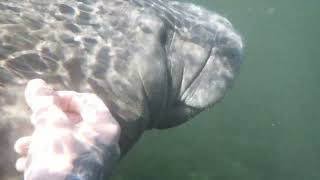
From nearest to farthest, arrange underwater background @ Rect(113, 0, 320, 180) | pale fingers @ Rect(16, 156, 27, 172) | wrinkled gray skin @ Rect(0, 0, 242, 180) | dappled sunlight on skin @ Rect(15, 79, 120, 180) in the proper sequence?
dappled sunlight on skin @ Rect(15, 79, 120, 180)
pale fingers @ Rect(16, 156, 27, 172)
wrinkled gray skin @ Rect(0, 0, 242, 180)
underwater background @ Rect(113, 0, 320, 180)

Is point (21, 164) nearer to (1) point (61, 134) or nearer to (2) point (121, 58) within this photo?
(1) point (61, 134)

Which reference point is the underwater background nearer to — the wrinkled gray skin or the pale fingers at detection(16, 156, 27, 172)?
the wrinkled gray skin

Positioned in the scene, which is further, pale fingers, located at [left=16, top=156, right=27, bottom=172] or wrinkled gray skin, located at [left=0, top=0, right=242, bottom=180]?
wrinkled gray skin, located at [left=0, top=0, right=242, bottom=180]

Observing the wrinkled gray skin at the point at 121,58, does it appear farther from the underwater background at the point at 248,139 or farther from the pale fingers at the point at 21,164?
the underwater background at the point at 248,139

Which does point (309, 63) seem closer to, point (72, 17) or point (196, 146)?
point (196, 146)

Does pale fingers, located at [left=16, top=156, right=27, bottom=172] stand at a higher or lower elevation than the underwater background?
higher

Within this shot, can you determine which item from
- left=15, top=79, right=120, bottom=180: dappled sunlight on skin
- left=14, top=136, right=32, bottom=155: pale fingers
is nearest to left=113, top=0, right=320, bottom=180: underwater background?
left=15, top=79, right=120, bottom=180: dappled sunlight on skin
